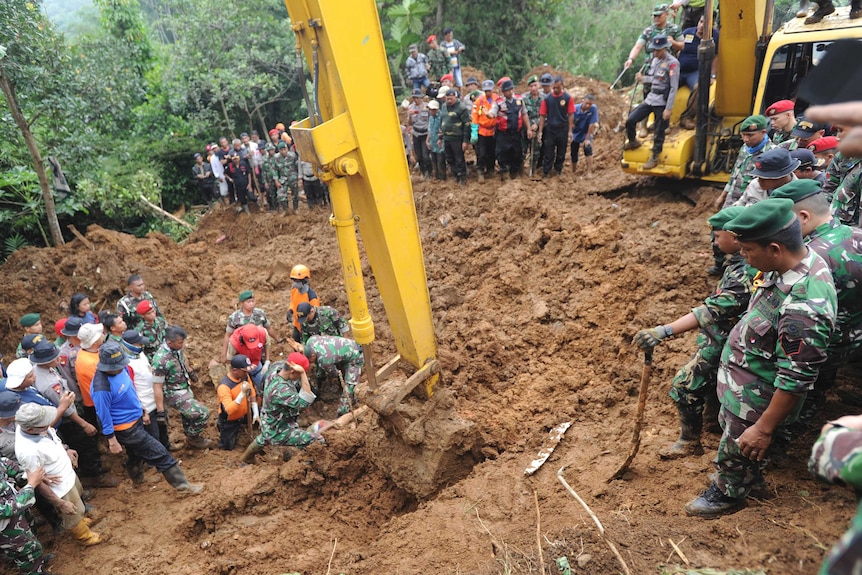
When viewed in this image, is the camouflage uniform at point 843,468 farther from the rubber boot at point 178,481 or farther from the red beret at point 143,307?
the red beret at point 143,307

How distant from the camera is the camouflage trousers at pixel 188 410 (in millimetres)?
5863

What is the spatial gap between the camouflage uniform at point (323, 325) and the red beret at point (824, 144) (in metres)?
5.44

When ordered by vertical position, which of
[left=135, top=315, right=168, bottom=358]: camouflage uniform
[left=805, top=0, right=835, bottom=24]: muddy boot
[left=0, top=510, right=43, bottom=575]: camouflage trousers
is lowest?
[left=0, top=510, right=43, bottom=575]: camouflage trousers

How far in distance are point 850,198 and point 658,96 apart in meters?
4.07

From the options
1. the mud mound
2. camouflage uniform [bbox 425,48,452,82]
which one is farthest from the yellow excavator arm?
camouflage uniform [bbox 425,48,452,82]

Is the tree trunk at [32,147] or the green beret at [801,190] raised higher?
the tree trunk at [32,147]

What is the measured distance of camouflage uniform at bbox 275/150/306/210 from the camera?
12867 millimetres

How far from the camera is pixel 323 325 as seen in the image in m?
6.76

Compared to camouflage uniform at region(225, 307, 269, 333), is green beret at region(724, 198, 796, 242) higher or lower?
higher

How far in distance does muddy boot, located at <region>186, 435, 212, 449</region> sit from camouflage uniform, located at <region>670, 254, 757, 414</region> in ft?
16.5

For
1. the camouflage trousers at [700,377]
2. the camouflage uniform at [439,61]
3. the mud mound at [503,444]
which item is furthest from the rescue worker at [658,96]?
the camouflage uniform at [439,61]

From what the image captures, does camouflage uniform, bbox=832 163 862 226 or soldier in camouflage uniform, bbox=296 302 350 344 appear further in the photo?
soldier in camouflage uniform, bbox=296 302 350 344

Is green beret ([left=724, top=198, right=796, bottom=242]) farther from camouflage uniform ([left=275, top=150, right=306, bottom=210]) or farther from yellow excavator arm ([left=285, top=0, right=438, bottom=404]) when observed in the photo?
camouflage uniform ([left=275, top=150, right=306, bottom=210])

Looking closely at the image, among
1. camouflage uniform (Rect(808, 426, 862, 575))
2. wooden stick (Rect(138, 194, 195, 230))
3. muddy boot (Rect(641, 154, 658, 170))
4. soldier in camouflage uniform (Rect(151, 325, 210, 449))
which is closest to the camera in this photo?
camouflage uniform (Rect(808, 426, 862, 575))
